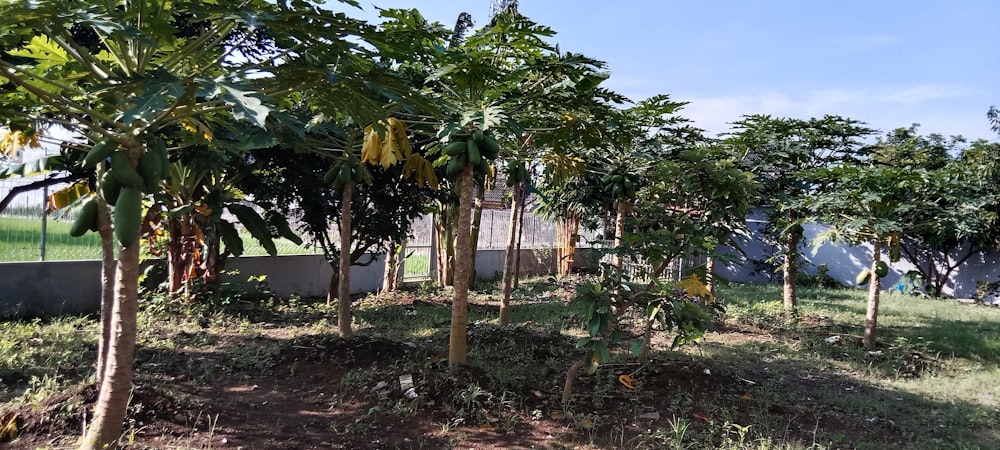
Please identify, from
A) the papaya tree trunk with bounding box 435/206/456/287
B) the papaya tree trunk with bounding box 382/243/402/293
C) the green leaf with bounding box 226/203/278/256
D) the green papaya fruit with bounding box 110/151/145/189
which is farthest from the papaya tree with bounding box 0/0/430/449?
the papaya tree trunk with bounding box 435/206/456/287

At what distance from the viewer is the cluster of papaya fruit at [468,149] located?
4.55m

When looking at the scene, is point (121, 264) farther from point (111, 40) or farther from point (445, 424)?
point (445, 424)

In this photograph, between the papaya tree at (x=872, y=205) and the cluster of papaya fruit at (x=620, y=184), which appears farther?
the cluster of papaya fruit at (x=620, y=184)

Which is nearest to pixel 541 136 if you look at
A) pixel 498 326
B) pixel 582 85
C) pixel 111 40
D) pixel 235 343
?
pixel 582 85

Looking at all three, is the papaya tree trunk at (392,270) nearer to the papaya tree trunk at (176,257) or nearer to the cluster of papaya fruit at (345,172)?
the papaya tree trunk at (176,257)

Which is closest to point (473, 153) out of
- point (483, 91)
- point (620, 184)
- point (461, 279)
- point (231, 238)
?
point (483, 91)

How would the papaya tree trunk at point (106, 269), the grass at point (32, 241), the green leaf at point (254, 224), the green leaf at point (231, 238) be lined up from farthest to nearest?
the grass at point (32, 241) < the green leaf at point (231, 238) < the green leaf at point (254, 224) < the papaya tree trunk at point (106, 269)

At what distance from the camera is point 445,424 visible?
13.4ft

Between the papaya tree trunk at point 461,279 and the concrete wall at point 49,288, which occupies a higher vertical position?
the papaya tree trunk at point 461,279

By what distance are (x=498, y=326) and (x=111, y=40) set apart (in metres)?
5.37

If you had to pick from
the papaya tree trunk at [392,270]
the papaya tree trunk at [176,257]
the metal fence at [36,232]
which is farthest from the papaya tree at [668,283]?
the papaya tree trunk at [392,270]

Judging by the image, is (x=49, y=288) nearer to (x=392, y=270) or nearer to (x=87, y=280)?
(x=87, y=280)

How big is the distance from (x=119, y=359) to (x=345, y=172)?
12.3 feet

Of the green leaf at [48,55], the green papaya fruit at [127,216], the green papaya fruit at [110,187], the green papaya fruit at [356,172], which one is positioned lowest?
the green papaya fruit at [127,216]
